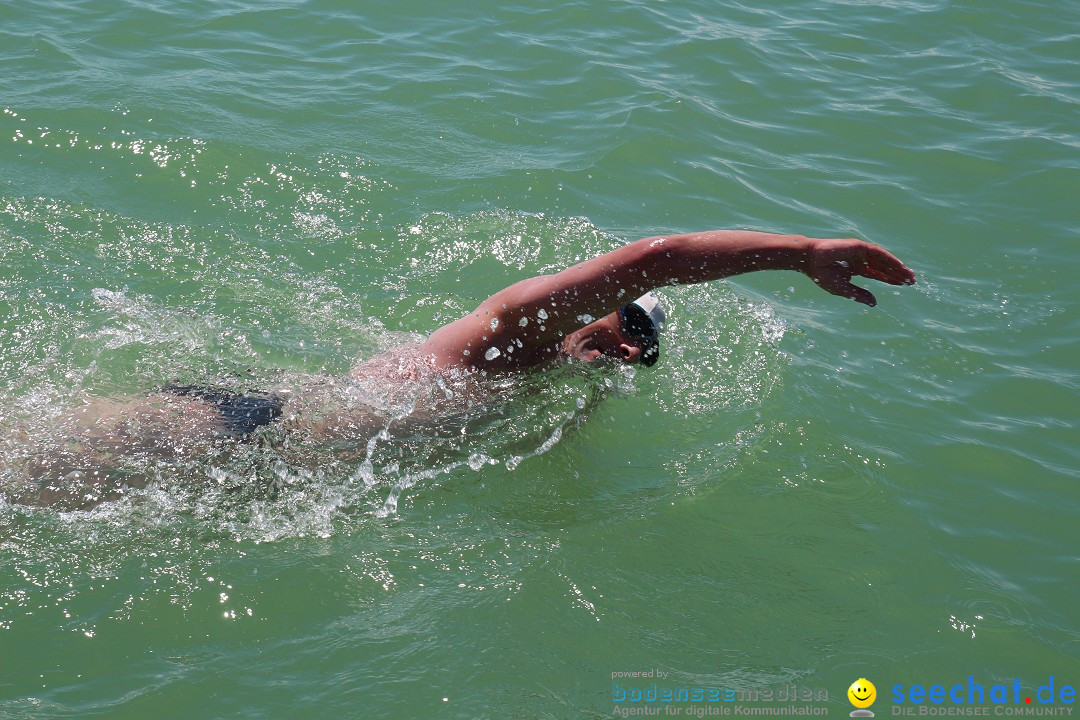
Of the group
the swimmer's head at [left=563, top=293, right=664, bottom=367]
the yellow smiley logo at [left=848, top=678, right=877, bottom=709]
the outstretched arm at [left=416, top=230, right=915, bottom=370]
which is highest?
the outstretched arm at [left=416, top=230, right=915, bottom=370]

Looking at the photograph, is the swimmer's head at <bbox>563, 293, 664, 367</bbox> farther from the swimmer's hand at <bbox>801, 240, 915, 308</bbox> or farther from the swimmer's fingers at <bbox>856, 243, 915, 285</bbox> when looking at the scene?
the swimmer's fingers at <bbox>856, 243, 915, 285</bbox>

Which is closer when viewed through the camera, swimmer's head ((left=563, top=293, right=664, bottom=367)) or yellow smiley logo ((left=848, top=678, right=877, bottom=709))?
yellow smiley logo ((left=848, top=678, right=877, bottom=709))

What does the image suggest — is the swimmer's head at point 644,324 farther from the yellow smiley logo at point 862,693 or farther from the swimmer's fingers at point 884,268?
the yellow smiley logo at point 862,693

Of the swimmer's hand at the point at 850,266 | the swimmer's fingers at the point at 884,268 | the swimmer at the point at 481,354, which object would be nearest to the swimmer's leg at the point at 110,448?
the swimmer at the point at 481,354

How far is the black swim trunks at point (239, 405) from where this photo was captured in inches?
190

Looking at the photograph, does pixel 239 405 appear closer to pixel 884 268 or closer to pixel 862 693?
pixel 884 268

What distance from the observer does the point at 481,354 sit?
196 inches

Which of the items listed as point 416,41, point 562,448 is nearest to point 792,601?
point 562,448

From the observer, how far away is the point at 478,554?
472 cm

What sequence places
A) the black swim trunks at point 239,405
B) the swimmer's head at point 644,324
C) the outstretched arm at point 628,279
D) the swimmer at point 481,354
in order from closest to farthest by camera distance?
the outstretched arm at point 628,279
the swimmer at point 481,354
the black swim trunks at point 239,405
the swimmer's head at point 644,324

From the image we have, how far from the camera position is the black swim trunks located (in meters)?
4.82

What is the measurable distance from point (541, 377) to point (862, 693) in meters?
2.12

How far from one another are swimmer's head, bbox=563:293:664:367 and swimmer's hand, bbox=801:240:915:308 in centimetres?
115

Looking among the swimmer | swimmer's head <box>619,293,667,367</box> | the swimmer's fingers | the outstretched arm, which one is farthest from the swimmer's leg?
the swimmer's fingers
